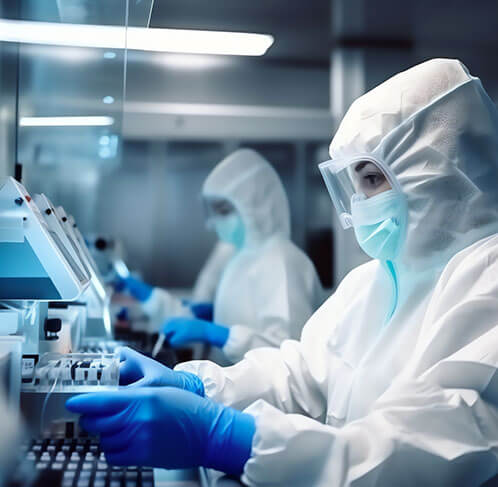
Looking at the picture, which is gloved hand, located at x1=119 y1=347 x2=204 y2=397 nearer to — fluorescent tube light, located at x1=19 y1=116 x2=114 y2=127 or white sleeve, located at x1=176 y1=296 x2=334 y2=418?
white sleeve, located at x1=176 y1=296 x2=334 y2=418

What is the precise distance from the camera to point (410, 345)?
1168 millimetres

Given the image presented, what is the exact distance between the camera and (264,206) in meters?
2.66

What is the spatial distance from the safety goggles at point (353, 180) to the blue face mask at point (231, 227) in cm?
146

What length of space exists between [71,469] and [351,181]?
2.82 feet

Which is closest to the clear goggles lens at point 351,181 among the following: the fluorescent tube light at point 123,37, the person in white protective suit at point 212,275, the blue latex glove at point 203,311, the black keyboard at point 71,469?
the fluorescent tube light at point 123,37

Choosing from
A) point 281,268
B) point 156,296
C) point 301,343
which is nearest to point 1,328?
point 301,343

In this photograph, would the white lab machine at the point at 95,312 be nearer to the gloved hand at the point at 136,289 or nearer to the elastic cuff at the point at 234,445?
the elastic cuff at the point at 234,445

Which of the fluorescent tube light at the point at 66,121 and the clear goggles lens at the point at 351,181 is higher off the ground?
the fluorescent tube light at the point at 66,121

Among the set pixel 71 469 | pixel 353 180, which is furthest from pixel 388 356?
pixel 71 469

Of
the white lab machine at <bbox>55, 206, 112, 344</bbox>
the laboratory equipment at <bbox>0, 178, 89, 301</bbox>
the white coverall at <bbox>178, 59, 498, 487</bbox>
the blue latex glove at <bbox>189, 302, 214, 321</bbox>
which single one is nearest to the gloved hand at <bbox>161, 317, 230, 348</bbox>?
the white lab machine at <bbox>55, 206, 112, 344</bbox>

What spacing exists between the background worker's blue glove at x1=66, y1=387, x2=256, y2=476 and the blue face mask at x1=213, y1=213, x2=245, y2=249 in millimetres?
1923

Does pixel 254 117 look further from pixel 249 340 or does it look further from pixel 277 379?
pixel 277 379

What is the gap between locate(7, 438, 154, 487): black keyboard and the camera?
85 cm

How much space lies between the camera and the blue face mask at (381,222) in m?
1.21
